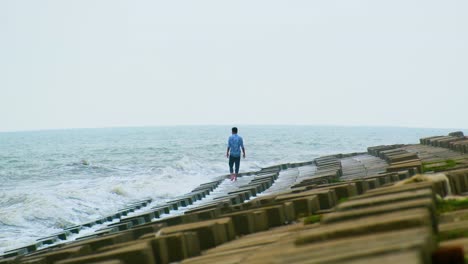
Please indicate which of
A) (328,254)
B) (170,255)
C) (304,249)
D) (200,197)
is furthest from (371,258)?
(200,197)

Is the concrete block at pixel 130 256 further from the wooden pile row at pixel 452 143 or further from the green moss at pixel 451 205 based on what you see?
the wooden pile row at pixel 452 143

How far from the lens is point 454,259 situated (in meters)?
4.52

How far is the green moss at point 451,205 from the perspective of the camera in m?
7.69

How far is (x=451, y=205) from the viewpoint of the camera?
7898 mm

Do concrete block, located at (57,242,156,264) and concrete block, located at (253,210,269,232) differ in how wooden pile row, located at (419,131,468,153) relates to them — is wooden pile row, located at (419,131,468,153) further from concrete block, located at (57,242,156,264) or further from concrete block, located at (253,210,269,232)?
concrete block, located at (57,242,156,264)

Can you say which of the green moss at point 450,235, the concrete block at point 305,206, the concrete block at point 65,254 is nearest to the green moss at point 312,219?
the concrete block at point 305,206

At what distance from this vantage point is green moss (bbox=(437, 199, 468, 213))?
7691 mm

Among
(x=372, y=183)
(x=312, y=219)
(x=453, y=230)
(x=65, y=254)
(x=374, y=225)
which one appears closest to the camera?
(x=374, y=225)

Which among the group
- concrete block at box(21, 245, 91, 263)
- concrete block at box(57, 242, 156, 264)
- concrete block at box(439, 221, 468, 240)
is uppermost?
concrete block at box(439, 221, 468, 240)

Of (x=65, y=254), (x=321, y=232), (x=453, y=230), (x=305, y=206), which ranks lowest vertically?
(x=65, y=254)

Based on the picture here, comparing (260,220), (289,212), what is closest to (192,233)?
(260,220)

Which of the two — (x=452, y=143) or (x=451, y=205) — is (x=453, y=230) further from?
(x=452, y=143)

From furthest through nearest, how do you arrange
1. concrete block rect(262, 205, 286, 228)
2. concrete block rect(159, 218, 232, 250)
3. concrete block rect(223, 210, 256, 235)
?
concrete block rect(262, 205, 286, 228) < concrete block rect(223, 210, 256, 235) < concrete block rect(159, 218, 232, 250)

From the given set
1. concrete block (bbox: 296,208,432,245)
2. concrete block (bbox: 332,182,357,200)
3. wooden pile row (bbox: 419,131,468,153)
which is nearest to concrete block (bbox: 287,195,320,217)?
concrete block (bbox: 332,182,357,200)
